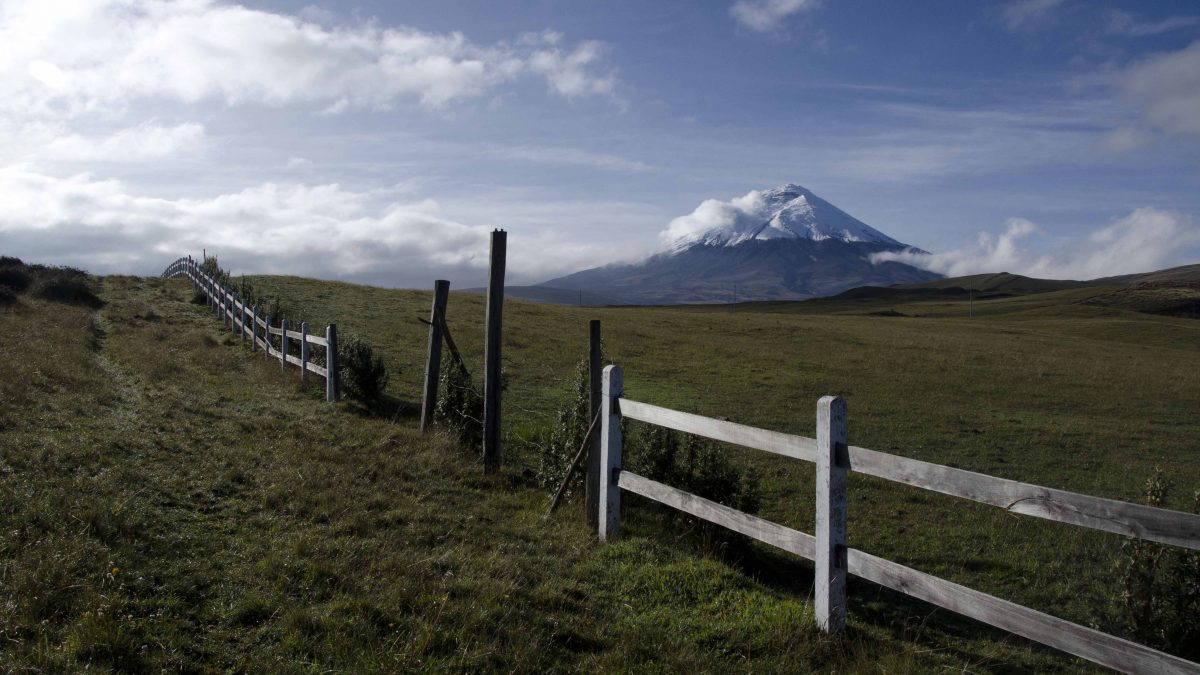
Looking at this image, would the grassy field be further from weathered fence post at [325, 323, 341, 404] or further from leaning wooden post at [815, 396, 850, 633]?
weathered fence post at [325, 323, 341, 404]

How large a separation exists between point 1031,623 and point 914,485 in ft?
3.96

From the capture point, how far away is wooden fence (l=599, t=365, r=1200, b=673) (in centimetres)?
361

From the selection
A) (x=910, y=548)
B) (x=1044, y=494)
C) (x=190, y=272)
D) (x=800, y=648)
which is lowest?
(x=910, y=548)

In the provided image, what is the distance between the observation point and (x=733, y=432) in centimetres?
566

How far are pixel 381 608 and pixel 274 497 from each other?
9.87 feet

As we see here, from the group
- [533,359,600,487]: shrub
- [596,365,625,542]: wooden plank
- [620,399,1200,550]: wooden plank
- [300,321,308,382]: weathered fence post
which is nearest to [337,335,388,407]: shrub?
[300,321,308,382]: weathered fence post

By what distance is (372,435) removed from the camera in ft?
36.3

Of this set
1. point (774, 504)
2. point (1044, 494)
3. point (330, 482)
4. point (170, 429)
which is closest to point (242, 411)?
point (170, 429)

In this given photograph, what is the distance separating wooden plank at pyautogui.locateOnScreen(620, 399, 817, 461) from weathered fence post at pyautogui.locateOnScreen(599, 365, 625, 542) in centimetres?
12

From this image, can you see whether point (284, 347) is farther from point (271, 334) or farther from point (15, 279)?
point (15, 279)

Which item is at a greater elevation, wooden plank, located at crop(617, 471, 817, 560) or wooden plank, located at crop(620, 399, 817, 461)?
wooden plank, located at crop(620, 399, 817, 461)

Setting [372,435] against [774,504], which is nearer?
[774,504]

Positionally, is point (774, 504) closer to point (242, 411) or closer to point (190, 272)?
point (242, 411)

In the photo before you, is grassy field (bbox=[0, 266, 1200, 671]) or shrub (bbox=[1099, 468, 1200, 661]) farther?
shrub (bbox=[1099, 468, 1200, 661])
